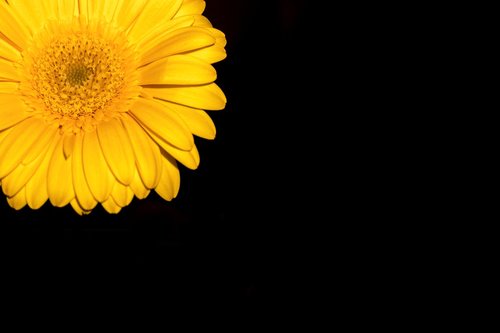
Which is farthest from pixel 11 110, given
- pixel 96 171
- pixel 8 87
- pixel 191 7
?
pixel 191 7

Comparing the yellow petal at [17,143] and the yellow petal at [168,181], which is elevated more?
the yellow petal at [17,143]

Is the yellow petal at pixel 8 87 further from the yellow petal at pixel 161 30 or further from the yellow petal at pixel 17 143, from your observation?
the yellow petal at pixel 161 30

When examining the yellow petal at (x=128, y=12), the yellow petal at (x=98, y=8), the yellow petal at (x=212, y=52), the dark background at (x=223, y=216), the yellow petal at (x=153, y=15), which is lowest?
the dark background at (x=223, y=216)

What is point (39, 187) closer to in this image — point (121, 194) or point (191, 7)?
point (121, 194)

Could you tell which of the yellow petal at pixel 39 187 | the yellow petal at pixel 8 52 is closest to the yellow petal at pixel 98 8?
the yellow petal at pixel 8 52

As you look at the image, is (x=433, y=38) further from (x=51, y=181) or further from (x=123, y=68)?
(x=51, y=181)

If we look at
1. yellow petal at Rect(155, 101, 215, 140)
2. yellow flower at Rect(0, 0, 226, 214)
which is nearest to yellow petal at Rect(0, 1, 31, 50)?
yellow flower at Rect(0, 0, 226, 214)
